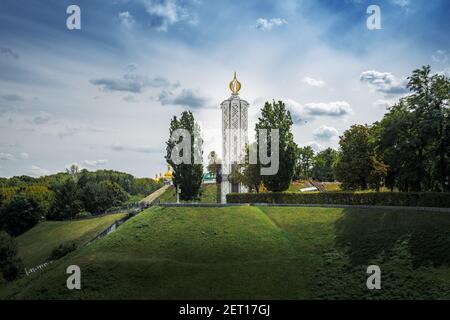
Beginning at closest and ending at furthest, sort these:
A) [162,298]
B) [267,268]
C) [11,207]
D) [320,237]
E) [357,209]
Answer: [162,298] → [267,268] → [320,237] → [357,209] → [11,207]

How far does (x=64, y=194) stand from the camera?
281ft

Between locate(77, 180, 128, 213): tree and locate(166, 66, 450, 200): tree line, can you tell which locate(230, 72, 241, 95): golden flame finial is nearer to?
locate(166, 66, 450, 200): tree line

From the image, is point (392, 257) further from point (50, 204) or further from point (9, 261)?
point (50, 204)

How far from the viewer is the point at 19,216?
7925 cm

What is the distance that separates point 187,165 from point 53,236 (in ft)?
93.5

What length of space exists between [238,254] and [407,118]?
2254cm

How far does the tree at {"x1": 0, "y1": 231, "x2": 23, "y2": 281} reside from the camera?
43.4 metres

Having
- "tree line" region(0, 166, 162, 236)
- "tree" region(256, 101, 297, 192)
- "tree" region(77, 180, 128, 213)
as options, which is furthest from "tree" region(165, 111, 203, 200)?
"tree" region(77, 180, 128, 213)

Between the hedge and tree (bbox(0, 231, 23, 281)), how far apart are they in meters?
26.0

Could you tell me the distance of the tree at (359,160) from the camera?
47.4 m

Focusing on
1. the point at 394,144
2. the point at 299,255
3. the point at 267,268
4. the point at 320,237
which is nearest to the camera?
the point at 267,268
